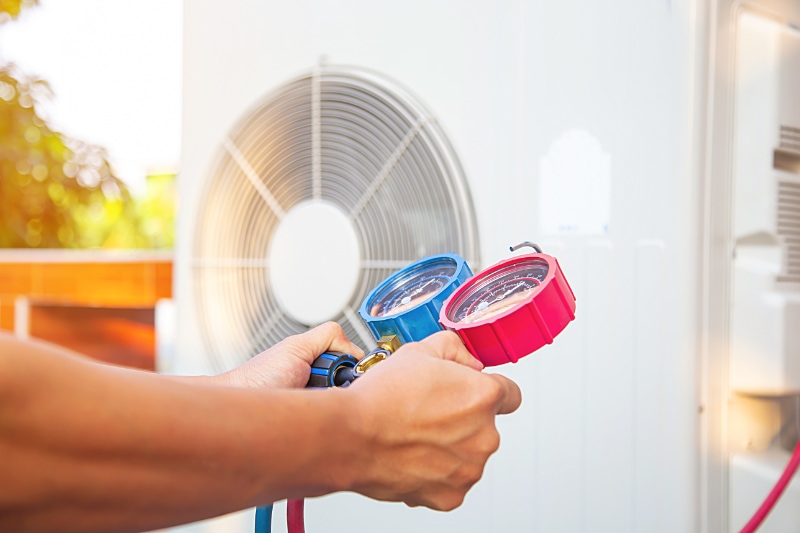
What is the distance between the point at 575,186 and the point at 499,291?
1.92ft

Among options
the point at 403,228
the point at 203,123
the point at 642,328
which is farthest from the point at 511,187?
the point at 203,123

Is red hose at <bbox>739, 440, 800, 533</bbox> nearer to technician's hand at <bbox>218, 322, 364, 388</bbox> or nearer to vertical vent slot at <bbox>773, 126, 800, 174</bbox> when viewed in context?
→ vertical vent slot at <bbox>773, 126, 800, 174</bbox>

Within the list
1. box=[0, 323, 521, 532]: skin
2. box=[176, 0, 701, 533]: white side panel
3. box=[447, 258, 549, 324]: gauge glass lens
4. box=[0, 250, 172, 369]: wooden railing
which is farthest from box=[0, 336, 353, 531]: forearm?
box=[0, 250, 172, 369]: wooden railing

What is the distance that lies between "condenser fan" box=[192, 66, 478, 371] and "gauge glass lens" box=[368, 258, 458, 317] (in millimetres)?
471

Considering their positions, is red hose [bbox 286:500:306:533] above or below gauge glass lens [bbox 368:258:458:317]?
below

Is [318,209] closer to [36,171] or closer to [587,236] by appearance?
[587,236]

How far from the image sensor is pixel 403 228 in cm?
176

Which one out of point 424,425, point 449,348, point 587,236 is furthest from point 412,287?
point 587,236

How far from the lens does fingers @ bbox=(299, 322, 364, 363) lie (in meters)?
1.15

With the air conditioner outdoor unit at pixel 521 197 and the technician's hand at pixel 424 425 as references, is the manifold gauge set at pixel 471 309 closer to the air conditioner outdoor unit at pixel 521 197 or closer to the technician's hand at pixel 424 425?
the technician's hand at pixel 424 425

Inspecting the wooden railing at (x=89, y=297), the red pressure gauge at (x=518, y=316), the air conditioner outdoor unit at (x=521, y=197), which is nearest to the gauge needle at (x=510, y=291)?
the red pressure gauge at (x=518, y=316)

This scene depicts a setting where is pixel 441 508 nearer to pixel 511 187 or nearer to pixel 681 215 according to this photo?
pixel 681 215

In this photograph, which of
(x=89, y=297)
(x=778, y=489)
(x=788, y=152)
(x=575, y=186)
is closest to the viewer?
(x=778, y=489)

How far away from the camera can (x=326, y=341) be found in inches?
45.8
